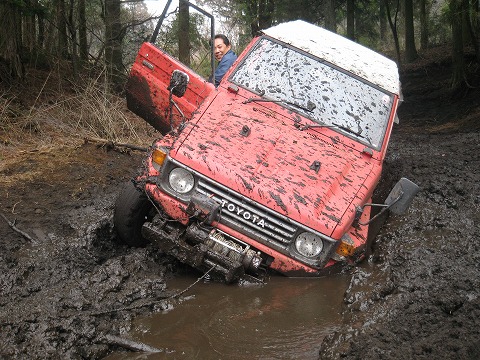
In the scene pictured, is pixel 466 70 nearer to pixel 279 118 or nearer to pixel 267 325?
pixel 279 118

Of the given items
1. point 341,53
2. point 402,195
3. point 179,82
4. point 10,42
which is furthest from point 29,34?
point 402,195

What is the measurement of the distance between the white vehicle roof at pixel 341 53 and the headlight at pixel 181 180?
2.06 m

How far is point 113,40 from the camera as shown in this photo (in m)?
10.4

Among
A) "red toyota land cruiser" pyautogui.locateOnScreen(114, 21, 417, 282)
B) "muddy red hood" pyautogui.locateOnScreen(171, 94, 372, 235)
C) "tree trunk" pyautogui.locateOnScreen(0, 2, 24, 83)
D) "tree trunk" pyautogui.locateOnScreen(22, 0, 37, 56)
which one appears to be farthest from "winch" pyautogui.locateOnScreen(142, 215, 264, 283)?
"tree trunk" pyautogui.locateOnScreen(22, 0, 37, 56)

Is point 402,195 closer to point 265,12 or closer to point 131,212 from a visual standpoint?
point 131,212

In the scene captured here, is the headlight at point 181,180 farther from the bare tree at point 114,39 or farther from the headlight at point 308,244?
the bare tree at point 114,39

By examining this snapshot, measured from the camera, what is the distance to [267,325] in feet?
12.1

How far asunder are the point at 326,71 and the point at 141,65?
1.89 meters

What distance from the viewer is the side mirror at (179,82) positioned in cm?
492

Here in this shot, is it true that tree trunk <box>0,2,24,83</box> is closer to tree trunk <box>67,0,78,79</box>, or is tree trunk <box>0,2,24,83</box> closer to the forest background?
the forest background

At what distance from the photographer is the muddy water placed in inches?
132

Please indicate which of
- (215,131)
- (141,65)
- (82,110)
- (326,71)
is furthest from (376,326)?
(82,110)

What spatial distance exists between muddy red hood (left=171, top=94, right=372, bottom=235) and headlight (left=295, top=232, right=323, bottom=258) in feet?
0.39

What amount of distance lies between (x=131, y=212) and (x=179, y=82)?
1.22 m
